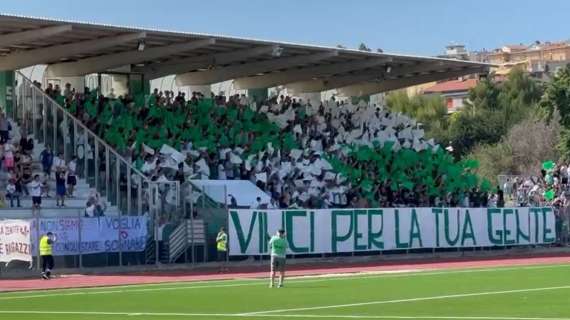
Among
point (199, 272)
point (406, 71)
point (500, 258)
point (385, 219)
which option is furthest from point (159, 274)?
point (406, 71)

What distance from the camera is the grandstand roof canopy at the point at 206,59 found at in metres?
45.0

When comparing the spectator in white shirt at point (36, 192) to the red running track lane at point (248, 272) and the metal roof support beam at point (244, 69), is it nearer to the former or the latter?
the red running track lane at point (248, 272)

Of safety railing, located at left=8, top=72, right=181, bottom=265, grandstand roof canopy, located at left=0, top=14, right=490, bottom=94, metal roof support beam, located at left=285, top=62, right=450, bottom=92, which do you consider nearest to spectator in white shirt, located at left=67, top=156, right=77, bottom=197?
safety railing, located at left=8, top=72, right=181, bottom=265

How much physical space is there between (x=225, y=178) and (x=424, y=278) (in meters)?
13.9

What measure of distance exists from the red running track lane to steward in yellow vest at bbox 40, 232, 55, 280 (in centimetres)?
36

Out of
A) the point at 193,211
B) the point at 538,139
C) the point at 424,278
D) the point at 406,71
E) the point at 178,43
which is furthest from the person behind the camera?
the point at 538,139

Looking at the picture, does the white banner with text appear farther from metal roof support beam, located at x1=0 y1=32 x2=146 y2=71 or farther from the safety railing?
metal roof support beam, located at x1=0 y1=32 x2=146 y2=71

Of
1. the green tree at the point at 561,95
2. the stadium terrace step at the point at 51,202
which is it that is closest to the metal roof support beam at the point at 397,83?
the stadium terrace step at the point at 51,202

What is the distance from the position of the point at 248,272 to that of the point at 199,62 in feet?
45.0

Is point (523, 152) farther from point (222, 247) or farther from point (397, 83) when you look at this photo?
point (222, 247)

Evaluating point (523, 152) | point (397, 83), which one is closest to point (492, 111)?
point (523, 152)

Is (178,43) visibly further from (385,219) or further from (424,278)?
(424,278)

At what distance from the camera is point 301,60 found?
5456 cm

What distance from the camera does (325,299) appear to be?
2955 cm
